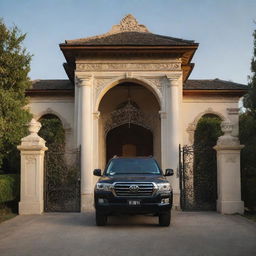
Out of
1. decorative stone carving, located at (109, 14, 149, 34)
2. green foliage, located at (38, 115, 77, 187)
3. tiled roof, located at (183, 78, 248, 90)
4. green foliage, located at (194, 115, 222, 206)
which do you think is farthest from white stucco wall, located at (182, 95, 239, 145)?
green foliage, located at (38, 115, 77, 187)

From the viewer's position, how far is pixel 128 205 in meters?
9.76

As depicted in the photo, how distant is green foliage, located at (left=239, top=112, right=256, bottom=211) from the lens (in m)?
13.9

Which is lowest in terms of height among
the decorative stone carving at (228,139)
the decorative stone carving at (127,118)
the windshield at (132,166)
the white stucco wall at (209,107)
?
the windshield at (132,166)

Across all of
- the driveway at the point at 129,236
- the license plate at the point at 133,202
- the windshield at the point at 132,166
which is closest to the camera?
the driveway at the point at 129,236

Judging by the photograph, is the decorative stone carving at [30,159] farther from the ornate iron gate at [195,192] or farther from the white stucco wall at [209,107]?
the white stucco wall at [209,107]

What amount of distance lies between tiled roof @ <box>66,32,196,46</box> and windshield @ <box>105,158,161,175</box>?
6216 millimetres

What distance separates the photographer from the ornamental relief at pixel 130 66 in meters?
16.6

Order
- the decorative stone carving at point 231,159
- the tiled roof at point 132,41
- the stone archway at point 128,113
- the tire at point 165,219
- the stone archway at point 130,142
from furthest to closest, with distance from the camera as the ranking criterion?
1. the stone archway at point 130,142
2. the stone archway at point 128,113
3. the tiled roof at point 132,41
4. the decorative stone carving at point 231,159
5. the tire at point 165,219

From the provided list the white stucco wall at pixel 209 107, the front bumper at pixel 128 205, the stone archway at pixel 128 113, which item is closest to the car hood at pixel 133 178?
the front bumper at pixel 128 205

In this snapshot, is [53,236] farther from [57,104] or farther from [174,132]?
[57,104]

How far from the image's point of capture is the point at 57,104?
69.8 ft

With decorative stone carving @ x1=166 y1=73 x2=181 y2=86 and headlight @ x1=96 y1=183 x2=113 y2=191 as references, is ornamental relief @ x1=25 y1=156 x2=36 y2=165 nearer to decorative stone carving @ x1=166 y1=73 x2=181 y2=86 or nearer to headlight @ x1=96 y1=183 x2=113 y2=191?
headlight @ x1=96 y1=183 x2=113 y2=191

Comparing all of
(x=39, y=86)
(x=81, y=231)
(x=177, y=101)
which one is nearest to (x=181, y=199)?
(x=177, y=101)

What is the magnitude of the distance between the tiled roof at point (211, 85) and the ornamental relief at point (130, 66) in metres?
4.67
